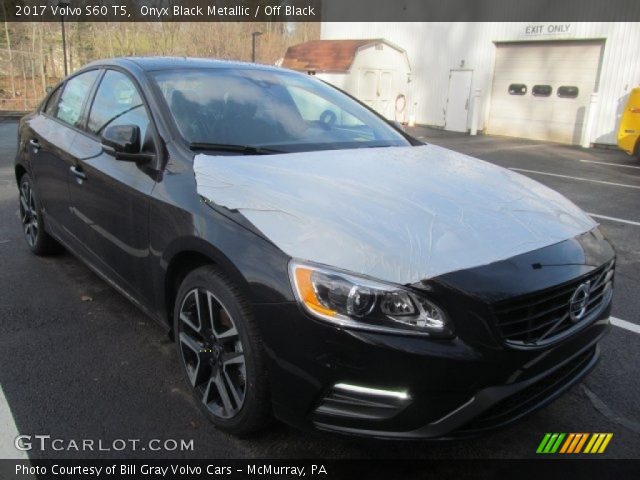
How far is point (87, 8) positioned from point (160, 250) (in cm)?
2938

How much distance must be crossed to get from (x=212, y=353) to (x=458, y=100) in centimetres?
1915

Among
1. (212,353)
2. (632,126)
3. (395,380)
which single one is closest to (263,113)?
(212,353)

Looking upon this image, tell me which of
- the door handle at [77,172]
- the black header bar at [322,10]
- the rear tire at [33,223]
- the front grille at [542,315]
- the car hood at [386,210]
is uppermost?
the black header bar at [322,10]

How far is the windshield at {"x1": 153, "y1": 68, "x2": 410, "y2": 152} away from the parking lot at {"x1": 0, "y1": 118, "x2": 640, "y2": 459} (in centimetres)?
133

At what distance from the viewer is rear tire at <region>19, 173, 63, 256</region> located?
448 cm

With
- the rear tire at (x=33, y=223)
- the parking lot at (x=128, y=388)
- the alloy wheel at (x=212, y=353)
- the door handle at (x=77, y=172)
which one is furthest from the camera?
the rear tire at (x=33, y=223)

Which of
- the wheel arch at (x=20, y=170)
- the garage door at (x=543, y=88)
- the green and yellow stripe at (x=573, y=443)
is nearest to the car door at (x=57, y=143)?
the wheel arch at (x=20, y=170)

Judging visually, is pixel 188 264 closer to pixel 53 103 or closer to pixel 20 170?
pixel 53 103

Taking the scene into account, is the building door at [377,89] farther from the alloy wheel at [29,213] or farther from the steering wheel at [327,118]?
the steering wheel at [327,118]

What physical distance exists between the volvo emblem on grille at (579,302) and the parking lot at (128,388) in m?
0.53

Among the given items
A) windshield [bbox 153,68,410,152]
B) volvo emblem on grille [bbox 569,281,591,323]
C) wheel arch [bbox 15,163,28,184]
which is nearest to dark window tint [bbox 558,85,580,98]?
windshield [bbox 153,68,410,152]

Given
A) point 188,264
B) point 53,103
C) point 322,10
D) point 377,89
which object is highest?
point 322,10

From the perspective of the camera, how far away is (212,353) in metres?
2.45

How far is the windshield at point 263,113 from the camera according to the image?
115 inches
